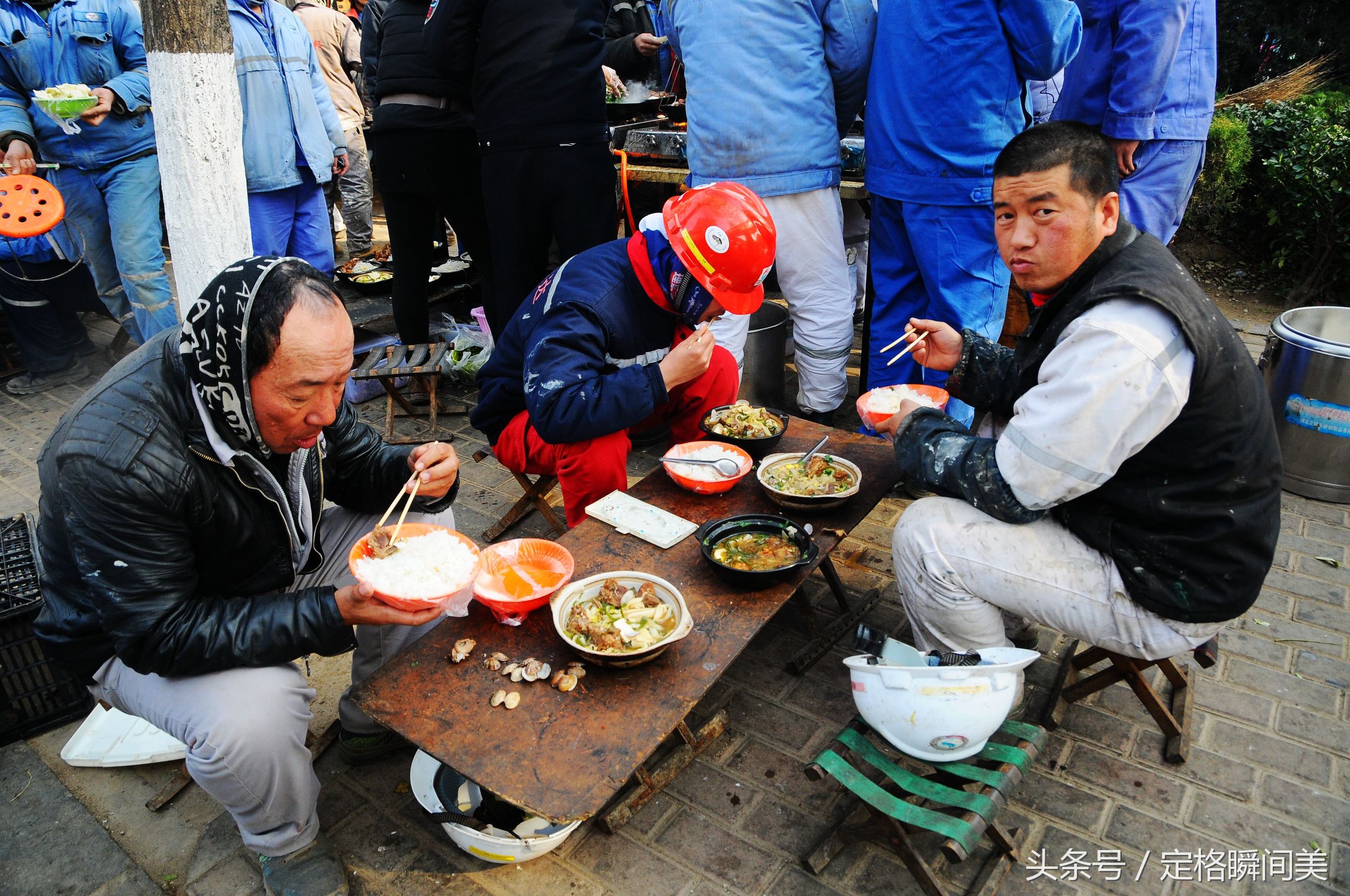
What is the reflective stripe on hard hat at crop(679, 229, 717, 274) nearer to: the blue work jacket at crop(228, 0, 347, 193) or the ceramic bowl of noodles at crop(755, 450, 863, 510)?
the ceramic bowl of noodles at crop(755, 450, 863, 510)

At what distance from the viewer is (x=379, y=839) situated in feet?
8.50

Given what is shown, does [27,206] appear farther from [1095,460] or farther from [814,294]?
[1095,460]

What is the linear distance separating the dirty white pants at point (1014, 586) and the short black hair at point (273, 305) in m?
2.00

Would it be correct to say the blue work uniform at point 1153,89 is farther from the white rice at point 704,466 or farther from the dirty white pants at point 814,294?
the white rice at point 704,466

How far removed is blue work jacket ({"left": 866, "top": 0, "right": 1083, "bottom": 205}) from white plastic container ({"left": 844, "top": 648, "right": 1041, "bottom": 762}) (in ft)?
8.46

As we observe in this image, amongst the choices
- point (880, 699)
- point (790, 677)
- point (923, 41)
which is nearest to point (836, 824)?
point (880, 699)

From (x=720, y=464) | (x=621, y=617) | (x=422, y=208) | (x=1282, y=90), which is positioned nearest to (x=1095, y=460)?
(x=720, y=464)

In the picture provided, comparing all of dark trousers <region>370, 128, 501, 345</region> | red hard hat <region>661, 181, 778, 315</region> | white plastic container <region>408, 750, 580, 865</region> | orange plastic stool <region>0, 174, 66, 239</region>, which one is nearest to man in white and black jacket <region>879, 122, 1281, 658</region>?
red hard hat <region>661, 181, 778, 315</region>

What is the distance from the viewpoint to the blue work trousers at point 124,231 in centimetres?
539

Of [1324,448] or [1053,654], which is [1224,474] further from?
[1324,448]

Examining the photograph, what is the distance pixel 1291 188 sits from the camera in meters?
6.84

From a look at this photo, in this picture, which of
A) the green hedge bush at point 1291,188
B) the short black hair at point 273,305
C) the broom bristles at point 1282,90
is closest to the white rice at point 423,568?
the short black hair at point 273,305

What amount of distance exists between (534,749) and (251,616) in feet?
2.80

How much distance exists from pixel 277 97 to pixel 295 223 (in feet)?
2.90
